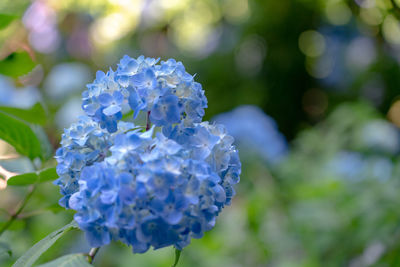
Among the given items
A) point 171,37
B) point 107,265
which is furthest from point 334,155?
point 171,37

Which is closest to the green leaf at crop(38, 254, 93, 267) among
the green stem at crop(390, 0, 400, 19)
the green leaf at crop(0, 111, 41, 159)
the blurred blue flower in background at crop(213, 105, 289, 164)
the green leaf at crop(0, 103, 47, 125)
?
the green leaf at crop(0, 111, 41, 159)

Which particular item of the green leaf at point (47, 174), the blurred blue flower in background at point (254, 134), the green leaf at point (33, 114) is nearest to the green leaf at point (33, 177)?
the green leaf at point (47, 174)

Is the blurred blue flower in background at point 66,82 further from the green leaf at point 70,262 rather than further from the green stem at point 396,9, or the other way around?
the green leaf at point 70,262

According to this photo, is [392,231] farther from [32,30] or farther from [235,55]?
[32,30]

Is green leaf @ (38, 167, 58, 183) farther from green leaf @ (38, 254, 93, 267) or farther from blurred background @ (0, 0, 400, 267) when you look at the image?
blurred background @ (0, 0, 400, 267)

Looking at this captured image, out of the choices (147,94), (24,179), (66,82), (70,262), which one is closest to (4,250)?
(24,179)
